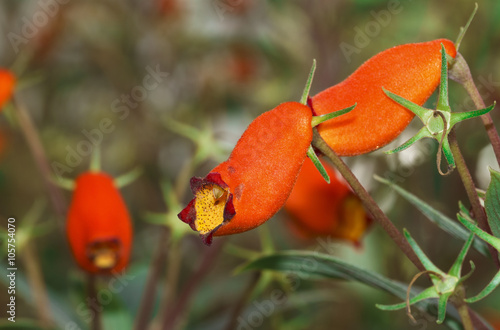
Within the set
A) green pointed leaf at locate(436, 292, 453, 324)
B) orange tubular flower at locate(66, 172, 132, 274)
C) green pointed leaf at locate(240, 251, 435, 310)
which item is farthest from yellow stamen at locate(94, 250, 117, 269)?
green pointed leaf at locate(436, 292, 453, 324)

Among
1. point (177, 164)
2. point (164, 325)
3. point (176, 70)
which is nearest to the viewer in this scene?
point (164, 325)

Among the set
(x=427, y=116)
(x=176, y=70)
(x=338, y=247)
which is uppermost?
(x=427, y=116)

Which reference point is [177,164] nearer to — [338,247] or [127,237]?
[338,247]

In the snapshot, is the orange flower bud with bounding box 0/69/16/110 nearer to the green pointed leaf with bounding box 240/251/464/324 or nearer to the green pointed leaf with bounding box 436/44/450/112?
the green pointed leaf with bounding box 240/251/464/324

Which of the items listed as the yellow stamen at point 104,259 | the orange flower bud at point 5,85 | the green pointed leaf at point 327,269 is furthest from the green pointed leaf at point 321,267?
the orange flower bud at point 5,85

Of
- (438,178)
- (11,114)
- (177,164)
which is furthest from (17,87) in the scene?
(177,164)

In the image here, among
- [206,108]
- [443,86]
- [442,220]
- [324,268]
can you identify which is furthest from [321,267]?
[206,108]
